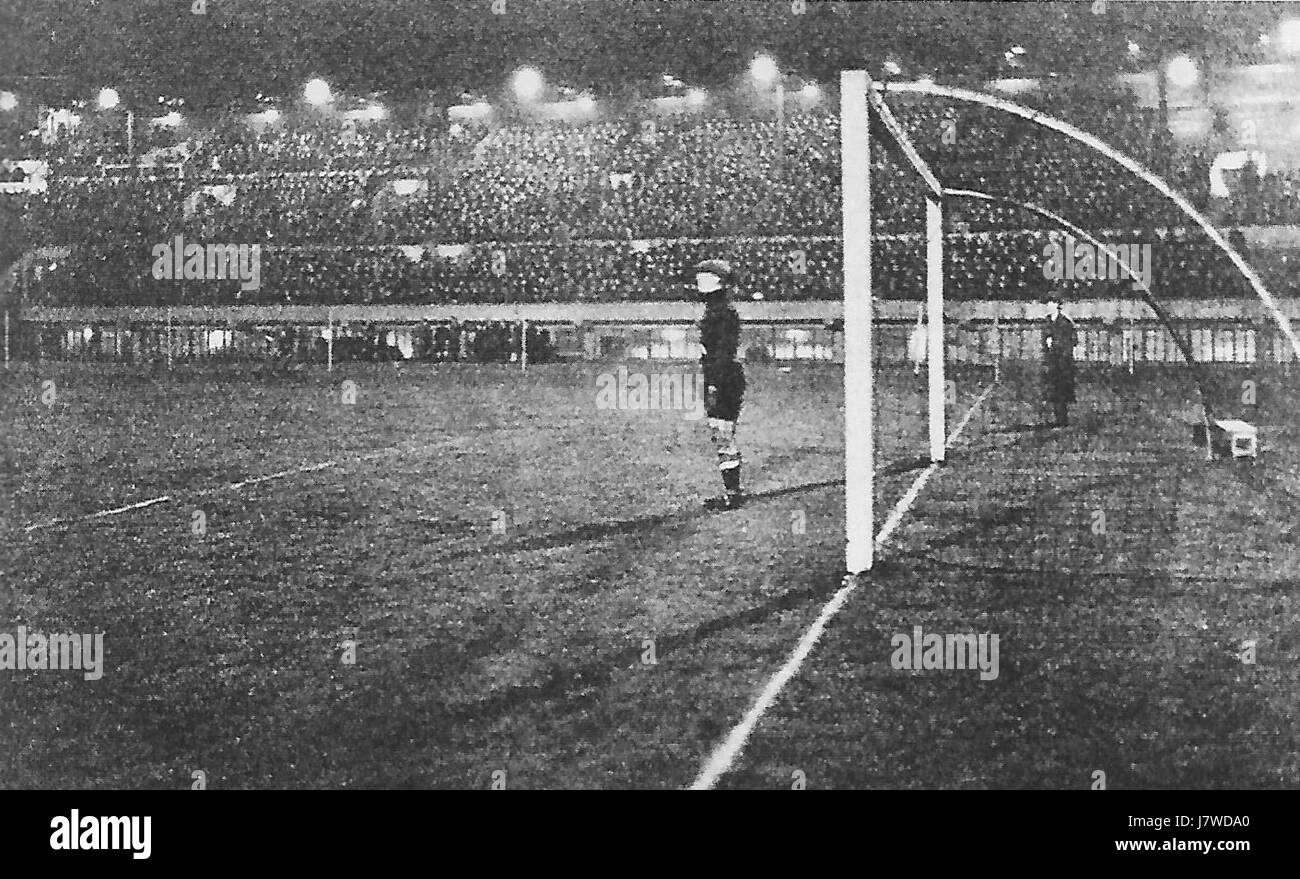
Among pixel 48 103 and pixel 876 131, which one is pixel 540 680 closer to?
pixel 876 131

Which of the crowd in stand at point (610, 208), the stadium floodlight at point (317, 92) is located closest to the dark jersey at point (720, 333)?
the crowd in stand at point (610, 208)

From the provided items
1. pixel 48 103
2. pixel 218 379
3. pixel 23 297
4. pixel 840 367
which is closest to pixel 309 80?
pixel 48 103

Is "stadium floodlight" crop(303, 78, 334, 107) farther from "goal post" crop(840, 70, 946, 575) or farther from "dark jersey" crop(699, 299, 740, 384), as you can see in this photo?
"goal post" crop(840, 70, 946, 575)

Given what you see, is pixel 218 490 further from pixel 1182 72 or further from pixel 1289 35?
pixel 1289 35

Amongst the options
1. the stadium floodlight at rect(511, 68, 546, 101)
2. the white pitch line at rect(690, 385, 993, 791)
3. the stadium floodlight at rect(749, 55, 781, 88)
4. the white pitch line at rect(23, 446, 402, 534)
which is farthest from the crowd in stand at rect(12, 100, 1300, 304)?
the white pitch line at rect(690, 385, 993, 791)

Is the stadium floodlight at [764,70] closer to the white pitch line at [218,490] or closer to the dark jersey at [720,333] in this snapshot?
the dark jersey at [720,333]
